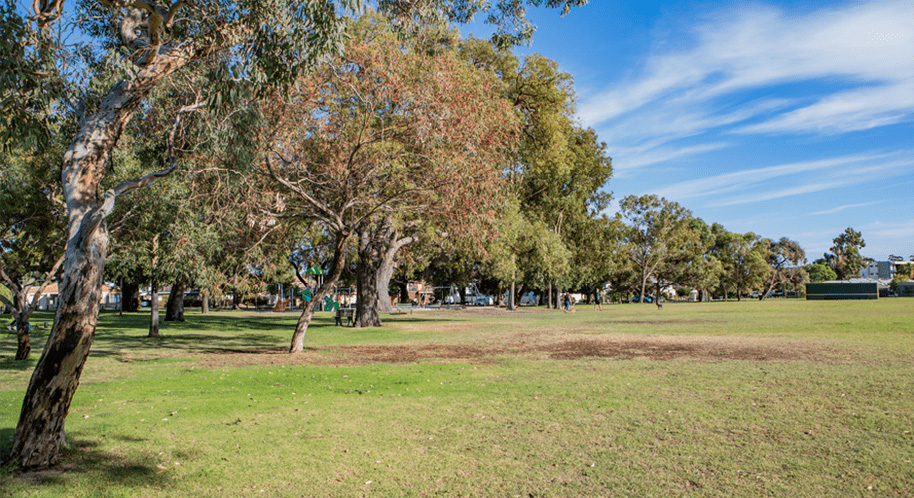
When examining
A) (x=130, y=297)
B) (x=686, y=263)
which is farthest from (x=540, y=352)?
(x=686, y=263)

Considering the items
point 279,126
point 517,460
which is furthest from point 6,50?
point 279,126

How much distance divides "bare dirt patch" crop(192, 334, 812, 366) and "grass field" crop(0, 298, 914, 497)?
251mm

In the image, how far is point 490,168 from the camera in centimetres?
1822

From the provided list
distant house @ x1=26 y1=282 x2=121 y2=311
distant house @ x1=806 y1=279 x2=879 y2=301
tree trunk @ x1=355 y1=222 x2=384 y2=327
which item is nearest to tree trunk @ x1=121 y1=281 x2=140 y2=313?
distant house @ x1=26 y1=282 x2=121 y2=311

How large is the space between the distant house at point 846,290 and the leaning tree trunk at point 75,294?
8868cm

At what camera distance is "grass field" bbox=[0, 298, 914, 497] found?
5.58 meters

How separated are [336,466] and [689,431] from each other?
13.7 ft

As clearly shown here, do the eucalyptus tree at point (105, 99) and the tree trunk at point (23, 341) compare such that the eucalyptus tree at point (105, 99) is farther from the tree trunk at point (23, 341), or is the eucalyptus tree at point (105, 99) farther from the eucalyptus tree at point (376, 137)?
the tree trunk at point (23, 341)

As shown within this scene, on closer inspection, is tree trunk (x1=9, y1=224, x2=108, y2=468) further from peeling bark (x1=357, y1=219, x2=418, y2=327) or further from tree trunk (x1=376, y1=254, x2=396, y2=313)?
tree trunk (x1=376, y1=254, x2=396, y2=313)

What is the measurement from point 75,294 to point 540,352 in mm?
13040

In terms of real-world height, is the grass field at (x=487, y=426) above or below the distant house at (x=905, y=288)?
below

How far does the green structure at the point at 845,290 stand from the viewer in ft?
260

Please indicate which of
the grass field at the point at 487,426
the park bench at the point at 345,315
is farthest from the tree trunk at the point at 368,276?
the grass field at the point at 487,426

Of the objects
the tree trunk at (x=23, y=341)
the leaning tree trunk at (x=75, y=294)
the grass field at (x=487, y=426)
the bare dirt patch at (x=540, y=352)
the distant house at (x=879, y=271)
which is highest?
the distant house at (x=879, y=271)
